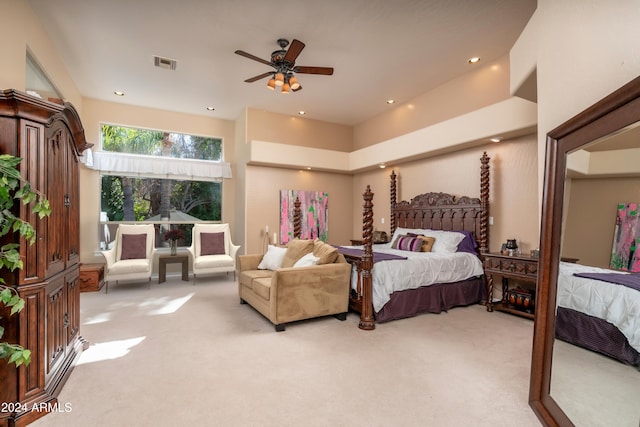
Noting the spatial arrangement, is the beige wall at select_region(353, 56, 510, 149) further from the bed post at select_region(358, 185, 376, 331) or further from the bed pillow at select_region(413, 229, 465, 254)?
the bed post at select_region(358, 185, 376, 331)

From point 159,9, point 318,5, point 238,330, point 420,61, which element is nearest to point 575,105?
point 318,5

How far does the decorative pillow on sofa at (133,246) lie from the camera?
5.52 meters

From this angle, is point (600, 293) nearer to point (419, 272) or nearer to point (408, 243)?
point (419, 272)

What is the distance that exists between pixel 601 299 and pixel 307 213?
18.5ft

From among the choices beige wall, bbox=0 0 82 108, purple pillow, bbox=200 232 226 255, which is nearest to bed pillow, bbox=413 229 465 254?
purple pillow, bbox=200 232 226 255

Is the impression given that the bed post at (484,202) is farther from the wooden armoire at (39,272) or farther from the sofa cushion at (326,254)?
the wooden armoire at (39,272)

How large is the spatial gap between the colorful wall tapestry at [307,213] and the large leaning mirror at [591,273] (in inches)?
205

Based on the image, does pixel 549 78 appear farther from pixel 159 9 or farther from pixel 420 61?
pixel 159 9

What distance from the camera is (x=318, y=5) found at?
3283 mm

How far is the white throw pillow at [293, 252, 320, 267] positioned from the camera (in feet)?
12.3

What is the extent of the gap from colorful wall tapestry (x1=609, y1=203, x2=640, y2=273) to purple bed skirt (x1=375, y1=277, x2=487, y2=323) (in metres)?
2.46

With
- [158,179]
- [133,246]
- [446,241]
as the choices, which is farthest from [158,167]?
[446,241]

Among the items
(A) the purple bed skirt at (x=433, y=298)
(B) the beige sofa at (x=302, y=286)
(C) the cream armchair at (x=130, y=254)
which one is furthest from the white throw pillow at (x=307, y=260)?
(C) the cream armchair at (x=130, y=254)

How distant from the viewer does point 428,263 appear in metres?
4.05
